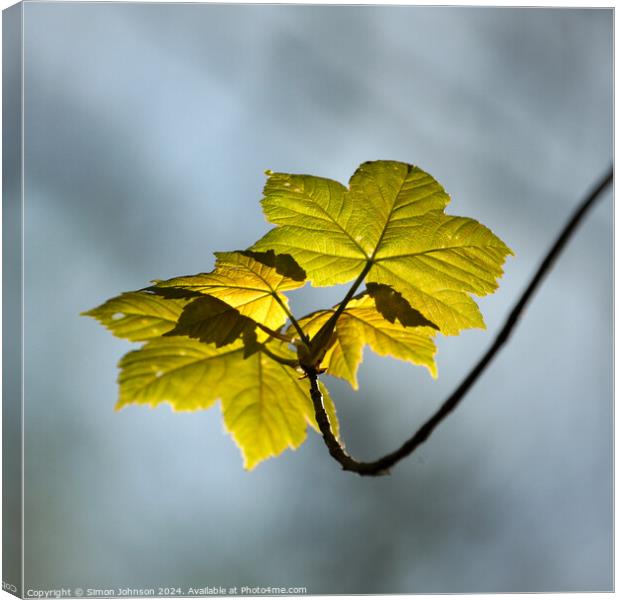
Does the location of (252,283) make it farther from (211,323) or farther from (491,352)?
(491,352)

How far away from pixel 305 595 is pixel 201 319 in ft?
1.70

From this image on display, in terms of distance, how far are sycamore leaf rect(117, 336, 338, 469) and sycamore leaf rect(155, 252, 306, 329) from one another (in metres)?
0.04

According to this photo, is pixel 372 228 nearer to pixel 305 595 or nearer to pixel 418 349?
pixel 418 349

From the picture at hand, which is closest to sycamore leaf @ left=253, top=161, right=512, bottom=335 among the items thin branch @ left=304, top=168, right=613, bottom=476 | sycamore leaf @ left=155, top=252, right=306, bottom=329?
sycamore leaf @ left=155, top=252, right=306, bottom=329

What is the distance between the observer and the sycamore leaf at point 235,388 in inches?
19.1

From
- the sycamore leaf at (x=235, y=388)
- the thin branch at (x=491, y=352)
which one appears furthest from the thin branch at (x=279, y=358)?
the thin branch at (x=491, y=352)

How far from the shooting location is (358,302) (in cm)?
51

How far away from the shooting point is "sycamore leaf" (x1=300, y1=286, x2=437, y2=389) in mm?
513

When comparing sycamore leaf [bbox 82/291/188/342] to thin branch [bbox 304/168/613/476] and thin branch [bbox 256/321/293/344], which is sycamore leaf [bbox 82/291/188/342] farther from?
thin branch [bbox 304/168/613/476]

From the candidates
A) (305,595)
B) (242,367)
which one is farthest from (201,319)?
(305,595)

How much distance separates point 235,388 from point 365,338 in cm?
11

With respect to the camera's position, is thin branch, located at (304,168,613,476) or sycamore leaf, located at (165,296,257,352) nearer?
thin branch, located at (304,168,613,476)

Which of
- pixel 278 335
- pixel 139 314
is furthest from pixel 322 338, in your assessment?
pixel 139 314

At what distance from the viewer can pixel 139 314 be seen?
1.61ft
